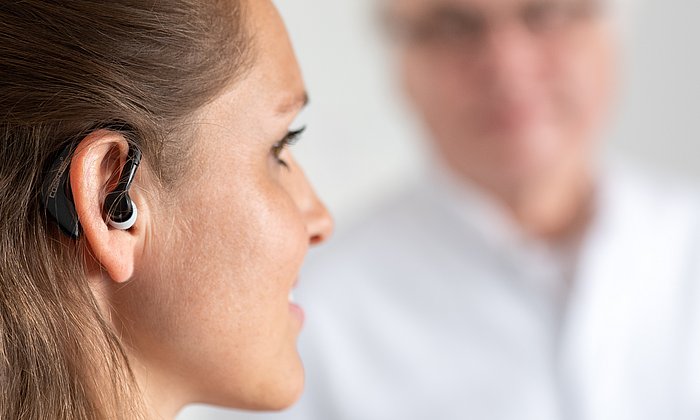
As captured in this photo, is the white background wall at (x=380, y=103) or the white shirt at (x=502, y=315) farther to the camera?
the white background wall at (x=380, y=103)

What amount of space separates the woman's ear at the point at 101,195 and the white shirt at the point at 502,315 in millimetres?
914

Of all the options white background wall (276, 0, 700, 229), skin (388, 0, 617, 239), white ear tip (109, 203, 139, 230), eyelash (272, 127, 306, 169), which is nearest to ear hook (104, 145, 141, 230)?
white ear tip (109, 203, 139, 230)

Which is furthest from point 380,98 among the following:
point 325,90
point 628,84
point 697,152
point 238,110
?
point 238,110

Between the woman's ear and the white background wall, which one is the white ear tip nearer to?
the woman's ear

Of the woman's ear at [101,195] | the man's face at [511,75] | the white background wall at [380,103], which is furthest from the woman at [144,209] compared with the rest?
the white background wall at [380,103]

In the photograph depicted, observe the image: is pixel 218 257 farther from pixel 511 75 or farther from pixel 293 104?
pixel 511 75

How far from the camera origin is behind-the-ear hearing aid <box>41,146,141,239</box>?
0.60m

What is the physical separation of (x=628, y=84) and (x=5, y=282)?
190cm

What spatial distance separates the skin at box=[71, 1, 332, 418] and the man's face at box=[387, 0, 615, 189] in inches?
29.8

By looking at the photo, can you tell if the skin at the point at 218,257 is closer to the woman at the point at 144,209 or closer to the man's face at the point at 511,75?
the woman at the point at 144,209

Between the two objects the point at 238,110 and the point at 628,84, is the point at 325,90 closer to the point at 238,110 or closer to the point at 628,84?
the point at 628,84

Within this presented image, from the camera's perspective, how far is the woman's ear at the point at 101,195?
60 centimetres

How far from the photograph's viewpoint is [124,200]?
0.61 m

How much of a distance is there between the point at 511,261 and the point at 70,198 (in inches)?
39.7
